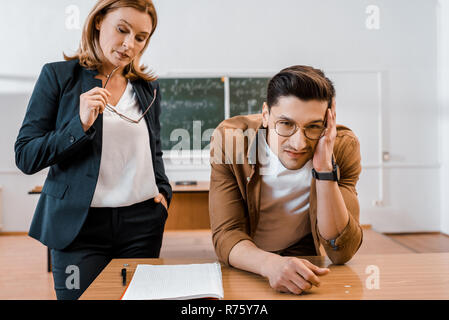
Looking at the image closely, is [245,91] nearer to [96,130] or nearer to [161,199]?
[161,199]

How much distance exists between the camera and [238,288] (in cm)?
82

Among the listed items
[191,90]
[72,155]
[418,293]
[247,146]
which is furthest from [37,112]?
[191,90]

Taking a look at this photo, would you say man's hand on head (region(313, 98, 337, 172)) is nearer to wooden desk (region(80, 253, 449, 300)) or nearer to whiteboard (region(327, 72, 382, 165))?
wooden desk (region(80, 253, 449, 300))

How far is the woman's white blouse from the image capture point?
1074 millimetres

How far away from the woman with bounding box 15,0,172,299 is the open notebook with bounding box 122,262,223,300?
0.63 feet

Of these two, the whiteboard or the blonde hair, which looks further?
the whiteboard

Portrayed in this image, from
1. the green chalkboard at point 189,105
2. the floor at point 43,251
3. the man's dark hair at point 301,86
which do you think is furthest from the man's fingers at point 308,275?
the green chalkboard at point 189,105

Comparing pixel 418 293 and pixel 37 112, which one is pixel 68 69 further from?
pixel 418 293

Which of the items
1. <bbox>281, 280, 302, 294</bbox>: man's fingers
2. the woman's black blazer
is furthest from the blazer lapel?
<bbox>281, 280, 302, 294</bbox>: man's fingers

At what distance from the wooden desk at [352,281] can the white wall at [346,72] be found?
2.65m

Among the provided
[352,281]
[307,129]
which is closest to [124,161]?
[307,129]

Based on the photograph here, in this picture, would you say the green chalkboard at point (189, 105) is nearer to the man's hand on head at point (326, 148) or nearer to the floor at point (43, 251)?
the floor at point (43, 251)
